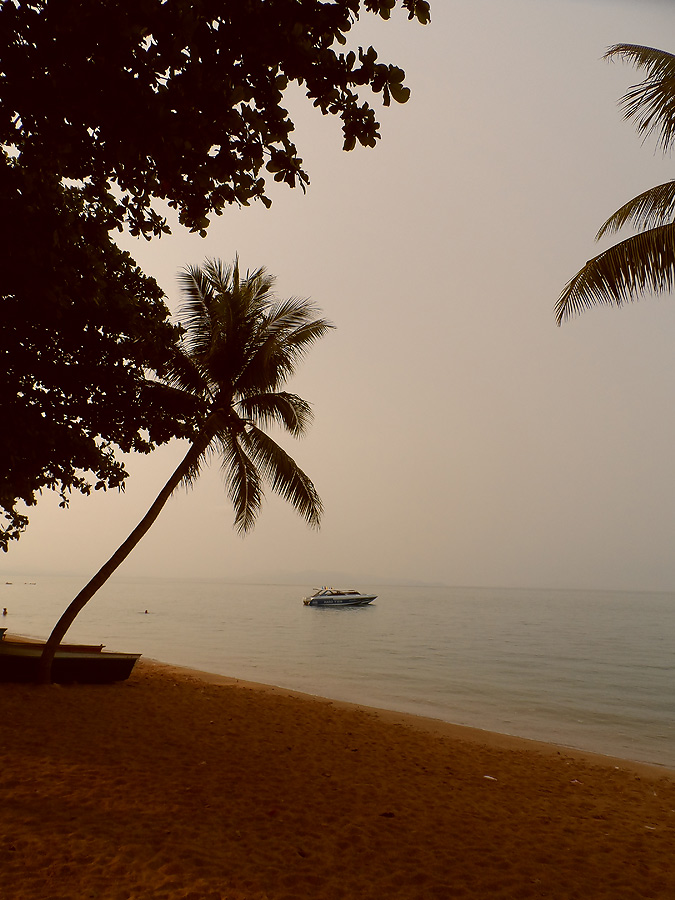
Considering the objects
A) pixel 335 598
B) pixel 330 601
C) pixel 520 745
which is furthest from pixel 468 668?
pixel 330 601

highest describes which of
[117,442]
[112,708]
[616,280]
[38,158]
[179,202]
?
[616,280]

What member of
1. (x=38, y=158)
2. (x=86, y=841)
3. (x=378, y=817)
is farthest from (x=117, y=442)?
(x=378, y=817)

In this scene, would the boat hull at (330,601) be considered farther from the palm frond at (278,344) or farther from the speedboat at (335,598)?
the palm frond at (278,344)

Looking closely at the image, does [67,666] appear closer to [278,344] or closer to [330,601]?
[278,344]

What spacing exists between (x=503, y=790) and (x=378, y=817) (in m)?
2.49

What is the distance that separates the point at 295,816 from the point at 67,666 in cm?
849

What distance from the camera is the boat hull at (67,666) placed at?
11680 millimetres

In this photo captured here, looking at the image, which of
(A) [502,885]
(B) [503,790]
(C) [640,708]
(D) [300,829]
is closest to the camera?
(A) [502,885]

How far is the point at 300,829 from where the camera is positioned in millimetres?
5176

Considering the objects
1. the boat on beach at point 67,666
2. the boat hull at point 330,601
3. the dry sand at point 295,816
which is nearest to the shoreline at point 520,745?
the dry sand at point 295,816

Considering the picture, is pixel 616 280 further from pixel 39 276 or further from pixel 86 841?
pixel 86 841

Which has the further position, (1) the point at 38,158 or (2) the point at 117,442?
(2) the point at 117,442

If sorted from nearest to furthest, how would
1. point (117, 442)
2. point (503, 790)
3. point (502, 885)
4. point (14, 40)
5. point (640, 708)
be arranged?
1. point (14, 40)
2. point (502, 885)
3. point (503, 790)
4. point (117, 442)
5. point (640, 708)

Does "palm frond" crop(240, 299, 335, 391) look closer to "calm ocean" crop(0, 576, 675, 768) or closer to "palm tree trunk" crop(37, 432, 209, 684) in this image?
"palm tree trunk" crop(37, 432, 209, 684)
